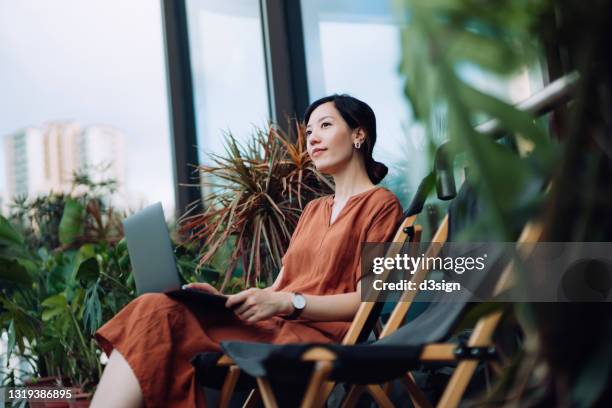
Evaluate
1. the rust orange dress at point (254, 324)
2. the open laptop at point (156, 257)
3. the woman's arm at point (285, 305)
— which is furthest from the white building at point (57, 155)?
the woman's arm at point (285, 305)

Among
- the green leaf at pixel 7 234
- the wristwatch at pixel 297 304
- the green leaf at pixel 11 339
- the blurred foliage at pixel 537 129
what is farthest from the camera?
the green leaf at pixel 7 234

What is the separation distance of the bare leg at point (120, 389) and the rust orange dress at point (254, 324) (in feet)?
0.06

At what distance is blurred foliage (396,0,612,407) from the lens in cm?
59

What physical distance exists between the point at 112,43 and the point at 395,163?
138 inches

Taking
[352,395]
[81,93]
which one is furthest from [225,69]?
[352,395]

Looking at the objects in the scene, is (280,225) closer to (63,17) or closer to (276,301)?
(276,301)

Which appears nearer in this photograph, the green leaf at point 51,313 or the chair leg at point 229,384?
the chair leg at point 229,384

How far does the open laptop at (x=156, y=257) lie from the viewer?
6.66 ft

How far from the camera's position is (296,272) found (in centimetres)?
248

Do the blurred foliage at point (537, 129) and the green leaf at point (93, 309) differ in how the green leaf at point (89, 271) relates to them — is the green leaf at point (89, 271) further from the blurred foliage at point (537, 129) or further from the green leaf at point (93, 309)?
the blurred foliage at point (537, 129)

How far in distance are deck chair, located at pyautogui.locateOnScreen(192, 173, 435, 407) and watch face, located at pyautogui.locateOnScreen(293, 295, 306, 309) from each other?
0.51 feet

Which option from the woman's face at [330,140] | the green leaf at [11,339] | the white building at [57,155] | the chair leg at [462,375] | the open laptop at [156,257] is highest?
the white building at [57,155]

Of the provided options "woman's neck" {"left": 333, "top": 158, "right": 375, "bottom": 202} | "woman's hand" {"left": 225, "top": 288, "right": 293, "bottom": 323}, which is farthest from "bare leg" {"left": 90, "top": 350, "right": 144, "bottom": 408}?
"woman's neck" {"left": 333, "top": 158, "right": 375, "bottom": 202}

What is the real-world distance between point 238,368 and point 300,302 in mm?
312
